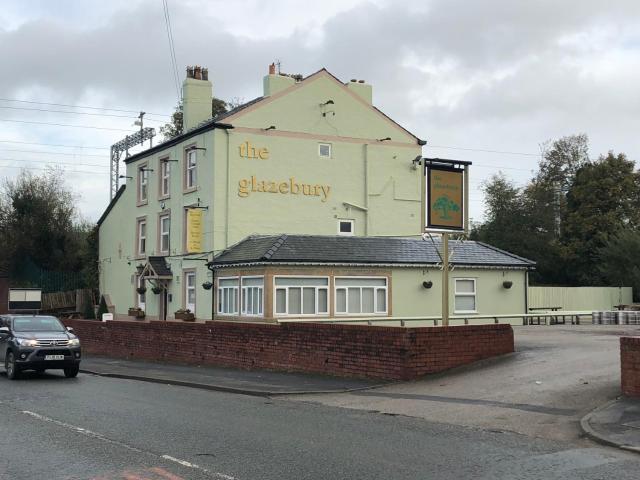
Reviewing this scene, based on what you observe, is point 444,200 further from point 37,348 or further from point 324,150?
point 324,150

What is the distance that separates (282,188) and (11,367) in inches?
640

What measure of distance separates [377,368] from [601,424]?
20.8 ft

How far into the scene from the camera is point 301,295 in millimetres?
27750

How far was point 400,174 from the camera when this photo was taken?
3544 cm

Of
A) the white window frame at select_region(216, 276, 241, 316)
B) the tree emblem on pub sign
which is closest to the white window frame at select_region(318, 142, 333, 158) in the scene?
the white window frame at select_region(216, 276, 241, 316)

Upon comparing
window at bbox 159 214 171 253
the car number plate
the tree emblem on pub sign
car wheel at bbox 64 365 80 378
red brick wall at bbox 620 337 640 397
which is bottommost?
car wheel at bbox 64 365 80 378

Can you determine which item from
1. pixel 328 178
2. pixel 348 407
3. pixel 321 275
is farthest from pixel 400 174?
pixel 348 407

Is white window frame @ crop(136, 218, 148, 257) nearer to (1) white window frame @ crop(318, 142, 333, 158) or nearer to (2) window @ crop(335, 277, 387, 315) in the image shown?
(1) white window frame @ crop(318, 142, 333, 158)

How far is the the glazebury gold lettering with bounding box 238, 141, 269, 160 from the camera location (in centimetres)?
3164

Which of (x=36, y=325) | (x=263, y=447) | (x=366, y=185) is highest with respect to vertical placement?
(x=366, y=185)

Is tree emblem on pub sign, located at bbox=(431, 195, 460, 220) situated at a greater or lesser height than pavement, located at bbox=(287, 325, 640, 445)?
greater

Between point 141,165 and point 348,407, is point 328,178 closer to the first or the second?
point 141,165

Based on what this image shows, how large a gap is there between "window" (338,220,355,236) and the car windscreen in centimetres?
1625

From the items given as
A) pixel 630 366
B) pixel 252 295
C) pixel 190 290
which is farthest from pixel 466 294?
pixel 630 366
